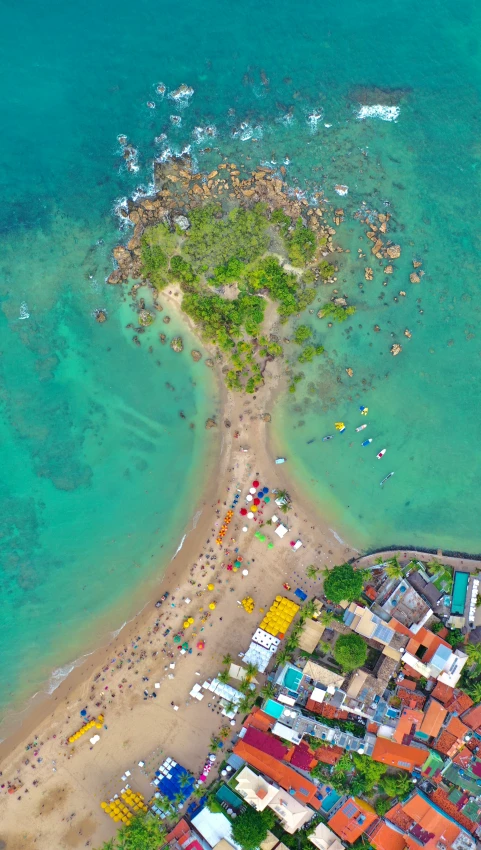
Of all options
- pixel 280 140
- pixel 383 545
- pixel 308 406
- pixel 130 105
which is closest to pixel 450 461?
pixel 383 545

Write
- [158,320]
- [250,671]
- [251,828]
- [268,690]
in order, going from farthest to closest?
[158,320] → [250,671] → [268,690] → [251,828]

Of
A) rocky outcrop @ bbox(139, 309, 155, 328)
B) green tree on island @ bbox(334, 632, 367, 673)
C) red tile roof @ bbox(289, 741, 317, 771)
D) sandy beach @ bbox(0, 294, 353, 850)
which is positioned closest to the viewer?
green tree on island @ bbox(334, 632, 367, 673)

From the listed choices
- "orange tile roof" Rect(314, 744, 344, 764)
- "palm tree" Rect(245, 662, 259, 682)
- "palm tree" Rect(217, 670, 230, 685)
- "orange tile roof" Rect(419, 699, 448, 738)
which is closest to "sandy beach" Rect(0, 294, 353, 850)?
"palm tree" Rect(217, 670, 230, 685)

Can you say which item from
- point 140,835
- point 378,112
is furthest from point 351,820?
point 378,112

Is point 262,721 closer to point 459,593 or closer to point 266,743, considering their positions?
point 266,743

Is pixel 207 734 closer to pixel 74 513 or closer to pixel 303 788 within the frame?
pixel 303 788

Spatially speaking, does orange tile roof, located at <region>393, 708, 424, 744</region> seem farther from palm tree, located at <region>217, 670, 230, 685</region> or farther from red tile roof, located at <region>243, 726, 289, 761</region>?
palm tree, located at <region>217, 670, 230, 685</region>
